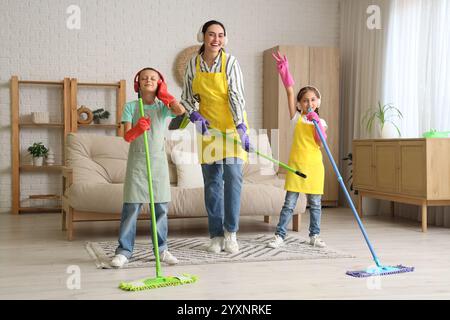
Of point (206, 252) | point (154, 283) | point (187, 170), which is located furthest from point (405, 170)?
point (154, 283)

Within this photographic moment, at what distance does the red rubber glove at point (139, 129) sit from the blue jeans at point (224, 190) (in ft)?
2.28

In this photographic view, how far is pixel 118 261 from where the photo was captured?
10.8 feet

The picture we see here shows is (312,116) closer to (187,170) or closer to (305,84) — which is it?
(187,170)

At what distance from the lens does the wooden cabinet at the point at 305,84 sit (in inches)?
259

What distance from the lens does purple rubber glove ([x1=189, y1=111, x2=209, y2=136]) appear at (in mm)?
3510

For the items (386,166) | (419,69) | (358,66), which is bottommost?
(386,166)

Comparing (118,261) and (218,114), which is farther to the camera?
(218,114)

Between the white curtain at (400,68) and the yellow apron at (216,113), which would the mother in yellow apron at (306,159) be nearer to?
the yellow apron at (216,113)

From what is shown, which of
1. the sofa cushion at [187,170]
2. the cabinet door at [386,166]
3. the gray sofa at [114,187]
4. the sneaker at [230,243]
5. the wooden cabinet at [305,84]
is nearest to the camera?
the sneaker at [230,243]

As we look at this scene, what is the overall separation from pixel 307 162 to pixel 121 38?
337 centimetres

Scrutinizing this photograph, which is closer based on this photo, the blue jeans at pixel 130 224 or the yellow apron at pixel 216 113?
the blue jeans at pixel 130 224

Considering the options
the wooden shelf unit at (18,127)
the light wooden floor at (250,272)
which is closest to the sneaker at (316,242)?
the light wooden floor at (250,272)

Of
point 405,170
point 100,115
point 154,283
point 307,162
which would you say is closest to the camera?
point 154,283
